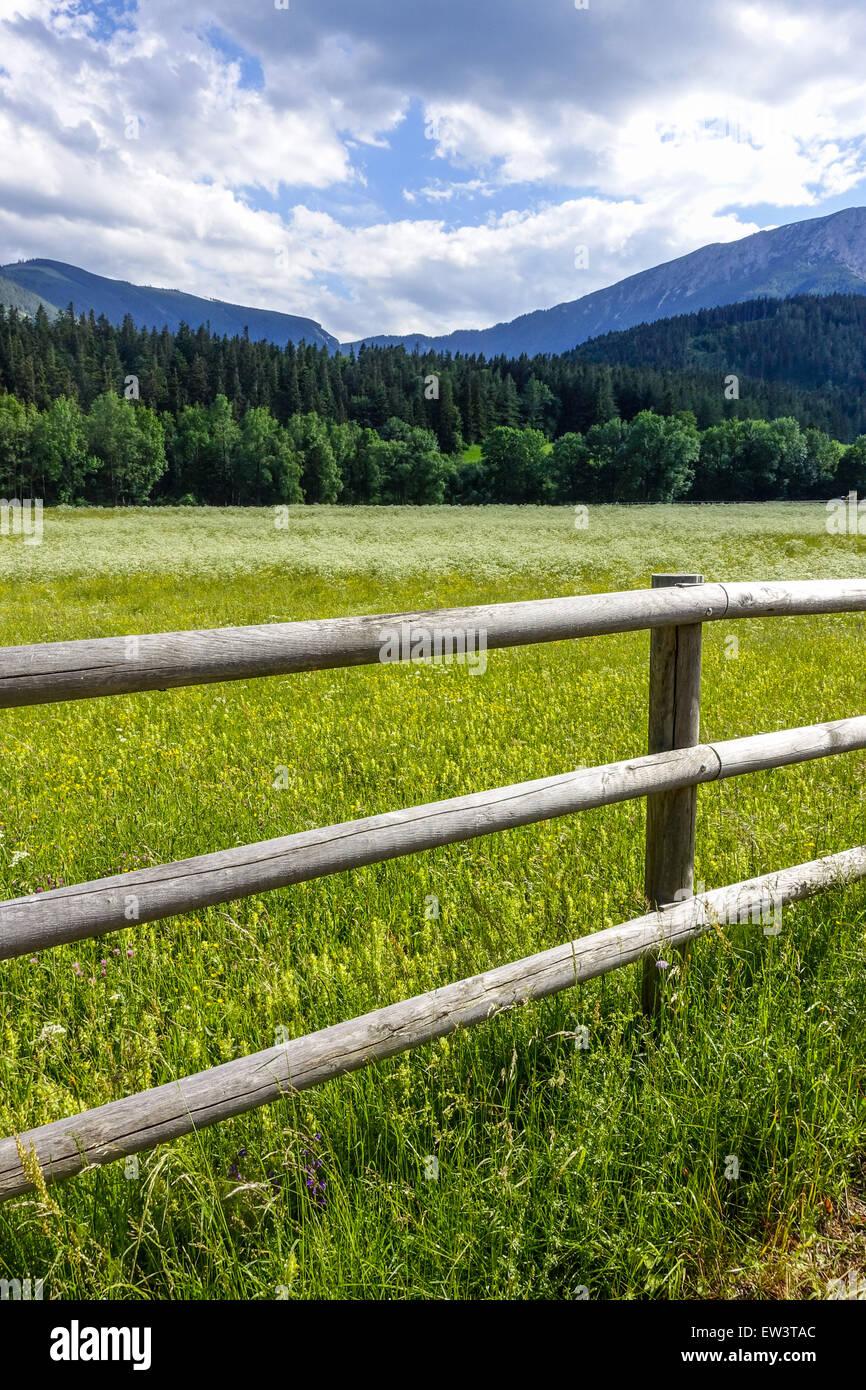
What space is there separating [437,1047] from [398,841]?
0.79m

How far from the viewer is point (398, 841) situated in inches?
95.5

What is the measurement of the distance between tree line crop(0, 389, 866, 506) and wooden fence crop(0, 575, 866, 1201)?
9531cm

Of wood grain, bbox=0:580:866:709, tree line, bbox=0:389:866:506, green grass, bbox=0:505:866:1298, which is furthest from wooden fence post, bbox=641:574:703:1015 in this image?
tree line, bbox=0:389:866:506

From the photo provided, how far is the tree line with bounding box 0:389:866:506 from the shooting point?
95750 millimetres

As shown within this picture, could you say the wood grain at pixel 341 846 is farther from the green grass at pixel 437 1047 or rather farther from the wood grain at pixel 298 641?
the green grass at pixel 437 1047

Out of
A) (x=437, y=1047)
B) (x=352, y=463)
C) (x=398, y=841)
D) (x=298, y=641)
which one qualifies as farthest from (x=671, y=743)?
(x=352, y=463)

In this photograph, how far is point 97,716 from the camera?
25.9 feet

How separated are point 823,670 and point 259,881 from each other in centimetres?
914

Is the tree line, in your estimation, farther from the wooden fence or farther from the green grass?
the wooden fence

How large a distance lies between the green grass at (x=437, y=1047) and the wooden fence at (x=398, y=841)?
0.19 m

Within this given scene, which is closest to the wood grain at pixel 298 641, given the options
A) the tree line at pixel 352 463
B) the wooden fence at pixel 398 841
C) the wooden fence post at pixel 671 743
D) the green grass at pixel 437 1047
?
the wooden fence at pixel 398 841

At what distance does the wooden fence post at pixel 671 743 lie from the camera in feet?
9.82
